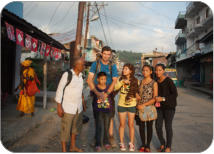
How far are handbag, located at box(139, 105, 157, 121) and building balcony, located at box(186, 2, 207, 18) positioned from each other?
80.1 ft

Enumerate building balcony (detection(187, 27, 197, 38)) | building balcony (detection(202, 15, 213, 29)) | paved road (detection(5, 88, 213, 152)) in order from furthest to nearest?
building balcony (detection(187, 27, 197, 38)), building balcony (detection(202, 15, 213, 29)), paved road (detection(5, 88, 213, 152))

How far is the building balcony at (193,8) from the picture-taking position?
73.8 feet

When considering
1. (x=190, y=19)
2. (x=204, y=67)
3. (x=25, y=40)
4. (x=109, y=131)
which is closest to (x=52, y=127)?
(x=109, y=131)

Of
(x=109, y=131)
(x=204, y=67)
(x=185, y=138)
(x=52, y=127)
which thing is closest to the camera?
(x=109, y=131)

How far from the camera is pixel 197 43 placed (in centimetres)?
2452

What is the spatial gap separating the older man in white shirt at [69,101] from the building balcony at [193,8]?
981 inches

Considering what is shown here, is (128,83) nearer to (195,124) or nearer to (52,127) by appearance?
(52,127)

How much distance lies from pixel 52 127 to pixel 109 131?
2018 mm

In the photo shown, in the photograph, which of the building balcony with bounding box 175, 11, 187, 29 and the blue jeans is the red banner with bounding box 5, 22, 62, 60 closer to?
the blue jeans

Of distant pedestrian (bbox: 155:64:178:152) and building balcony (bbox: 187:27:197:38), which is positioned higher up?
building balcony (bbox: 187:27:197:38)

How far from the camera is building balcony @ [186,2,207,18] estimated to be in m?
22.5

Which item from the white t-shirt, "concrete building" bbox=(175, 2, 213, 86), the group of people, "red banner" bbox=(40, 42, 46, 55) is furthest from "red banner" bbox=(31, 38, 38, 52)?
"concrete building" bbox=(175, 2, 213, 86)

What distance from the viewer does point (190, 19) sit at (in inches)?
1091

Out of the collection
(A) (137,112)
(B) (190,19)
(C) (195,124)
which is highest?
(B) (190,19)
